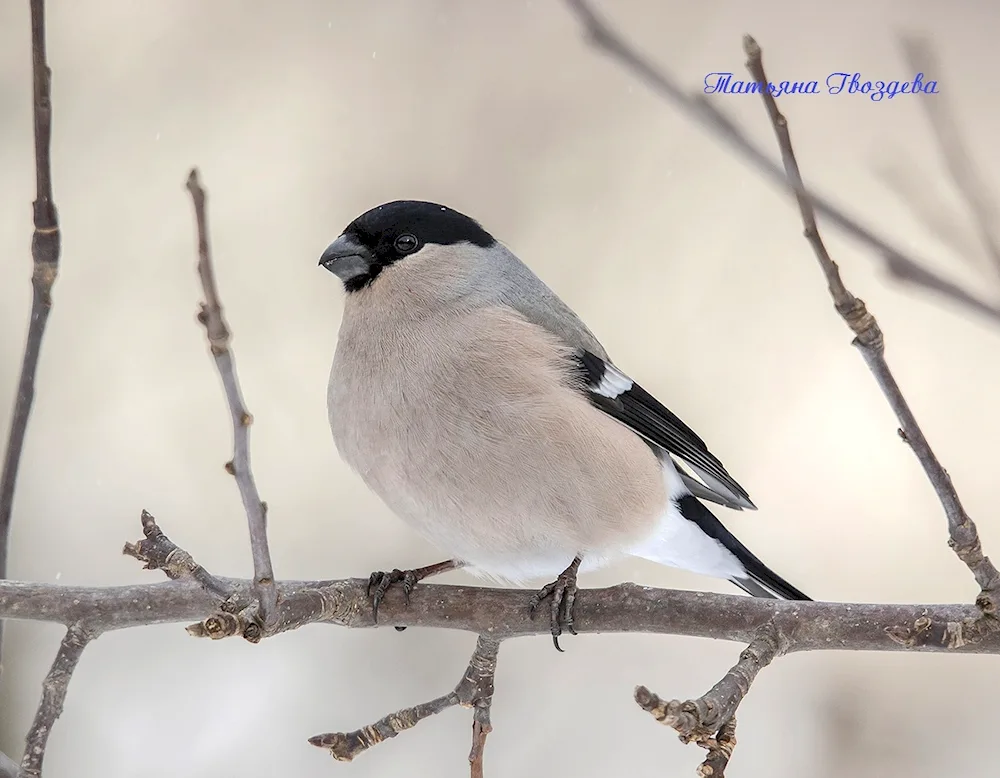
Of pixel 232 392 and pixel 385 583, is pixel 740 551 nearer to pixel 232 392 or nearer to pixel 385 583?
pixel 385 583

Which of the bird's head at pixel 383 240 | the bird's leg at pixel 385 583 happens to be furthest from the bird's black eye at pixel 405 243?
the bird's leg at pixel 385 583

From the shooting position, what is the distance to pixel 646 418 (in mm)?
3371

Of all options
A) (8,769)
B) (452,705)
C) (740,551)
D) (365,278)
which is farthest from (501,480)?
(8,769)

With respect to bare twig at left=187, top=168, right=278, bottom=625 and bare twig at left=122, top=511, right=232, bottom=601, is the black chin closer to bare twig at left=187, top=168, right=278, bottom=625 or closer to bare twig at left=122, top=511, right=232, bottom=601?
bare twig at left=122, top=511, right=232, bottom=601

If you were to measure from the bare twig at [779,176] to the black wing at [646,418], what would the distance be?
196cm

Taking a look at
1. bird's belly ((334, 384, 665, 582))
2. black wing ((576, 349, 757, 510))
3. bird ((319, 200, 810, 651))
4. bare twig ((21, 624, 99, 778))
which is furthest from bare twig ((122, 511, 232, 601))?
black wing ((576, 349, 757, 510))

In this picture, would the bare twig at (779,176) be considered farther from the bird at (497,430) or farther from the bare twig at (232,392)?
the bird at (497,430)

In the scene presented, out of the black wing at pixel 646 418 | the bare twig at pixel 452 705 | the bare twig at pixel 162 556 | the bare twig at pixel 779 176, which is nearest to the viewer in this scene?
the bare twig at pixel 779 176

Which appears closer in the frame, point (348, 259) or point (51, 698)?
point (51, 698)

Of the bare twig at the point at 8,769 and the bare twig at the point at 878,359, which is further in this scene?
the bare twig at the point at 8,769

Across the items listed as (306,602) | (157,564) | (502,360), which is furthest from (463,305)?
(157,564)

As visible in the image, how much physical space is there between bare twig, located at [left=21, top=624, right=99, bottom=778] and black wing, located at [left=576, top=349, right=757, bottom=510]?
1586 mm

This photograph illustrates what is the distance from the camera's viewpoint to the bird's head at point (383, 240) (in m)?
3.38

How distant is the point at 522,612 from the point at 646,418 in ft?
3.03
